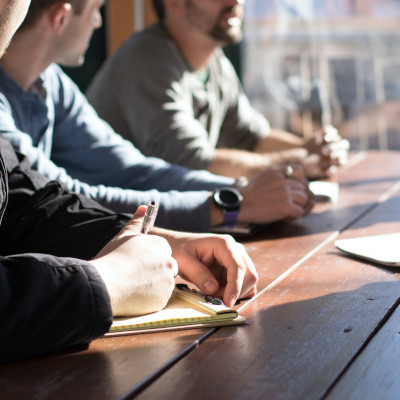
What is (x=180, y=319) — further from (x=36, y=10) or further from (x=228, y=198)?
(x=36, y=10)

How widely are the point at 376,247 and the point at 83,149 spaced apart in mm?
878

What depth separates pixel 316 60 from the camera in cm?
548

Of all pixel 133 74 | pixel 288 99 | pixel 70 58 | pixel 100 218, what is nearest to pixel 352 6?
pixel 288 99

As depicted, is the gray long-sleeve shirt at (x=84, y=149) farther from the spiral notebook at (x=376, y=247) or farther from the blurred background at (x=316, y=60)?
the blurred background at (x=316, y=60)

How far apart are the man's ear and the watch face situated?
0.57m

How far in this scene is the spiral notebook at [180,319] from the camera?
95 cm

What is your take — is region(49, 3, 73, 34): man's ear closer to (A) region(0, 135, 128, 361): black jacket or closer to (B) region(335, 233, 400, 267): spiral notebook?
(B) region(335, 233, 400, 267): spiral notebook

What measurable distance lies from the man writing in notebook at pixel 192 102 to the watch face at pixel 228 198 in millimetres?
612

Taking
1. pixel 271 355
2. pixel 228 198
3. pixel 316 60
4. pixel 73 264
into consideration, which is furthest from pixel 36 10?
pixel 316 60

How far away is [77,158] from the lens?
1966mm

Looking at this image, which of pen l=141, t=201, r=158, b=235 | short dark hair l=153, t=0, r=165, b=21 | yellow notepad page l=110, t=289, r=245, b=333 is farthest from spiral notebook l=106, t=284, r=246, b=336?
short dark hair l=153, t=0, r=165, b=21

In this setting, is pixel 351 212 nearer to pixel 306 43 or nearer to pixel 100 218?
pixel 100 218

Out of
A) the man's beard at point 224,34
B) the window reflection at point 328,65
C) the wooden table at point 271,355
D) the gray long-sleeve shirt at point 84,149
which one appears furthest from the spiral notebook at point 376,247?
the window reflection at point 328,65

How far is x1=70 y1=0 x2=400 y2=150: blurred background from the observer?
526 cm
